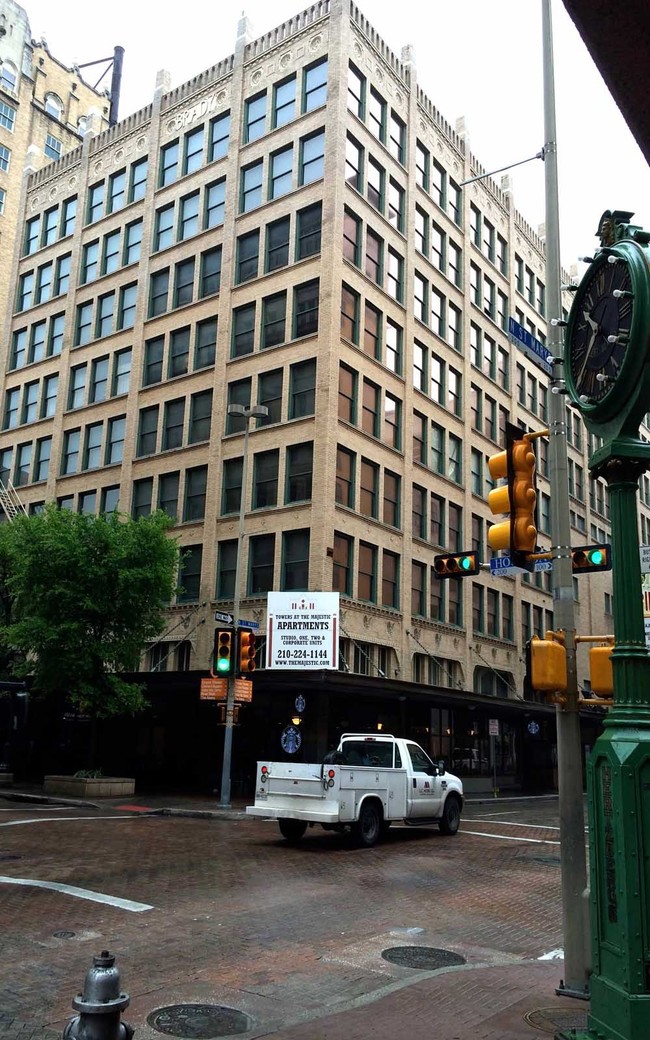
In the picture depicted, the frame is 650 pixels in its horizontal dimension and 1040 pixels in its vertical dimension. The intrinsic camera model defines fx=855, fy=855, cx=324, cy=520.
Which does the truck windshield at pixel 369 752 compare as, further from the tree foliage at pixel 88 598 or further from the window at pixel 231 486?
the window at pixel 231 486

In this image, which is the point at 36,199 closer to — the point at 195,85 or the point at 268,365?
Answer: the point at 195,85

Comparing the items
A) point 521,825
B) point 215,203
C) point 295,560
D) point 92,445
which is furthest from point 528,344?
point 92,445

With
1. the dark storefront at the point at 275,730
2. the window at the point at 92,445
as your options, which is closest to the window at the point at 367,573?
the dark storefront at the point at 275,730

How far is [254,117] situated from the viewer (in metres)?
36.8

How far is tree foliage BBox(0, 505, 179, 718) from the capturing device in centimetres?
2702

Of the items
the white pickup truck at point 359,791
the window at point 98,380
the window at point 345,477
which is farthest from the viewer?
the window at point 98,380

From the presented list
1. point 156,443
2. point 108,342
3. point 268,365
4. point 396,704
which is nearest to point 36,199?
point 108,342

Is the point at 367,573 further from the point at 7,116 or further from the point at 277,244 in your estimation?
the point at 7,116

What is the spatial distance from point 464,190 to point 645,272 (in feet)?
136

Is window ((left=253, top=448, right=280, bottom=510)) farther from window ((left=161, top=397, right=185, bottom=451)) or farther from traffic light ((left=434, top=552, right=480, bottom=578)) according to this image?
traffic light ((left=434, top=552, right=480, bottom=578))

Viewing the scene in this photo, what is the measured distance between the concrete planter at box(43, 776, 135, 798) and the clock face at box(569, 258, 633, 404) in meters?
23.8

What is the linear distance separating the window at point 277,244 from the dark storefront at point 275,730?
16.4m

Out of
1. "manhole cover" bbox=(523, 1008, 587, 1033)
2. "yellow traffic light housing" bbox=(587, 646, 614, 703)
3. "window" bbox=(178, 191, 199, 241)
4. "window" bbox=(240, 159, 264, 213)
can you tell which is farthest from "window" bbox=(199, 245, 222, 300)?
"manhole cover" bbox=(523, 1008, 587, 1033)

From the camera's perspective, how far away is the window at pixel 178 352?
36.9 m
